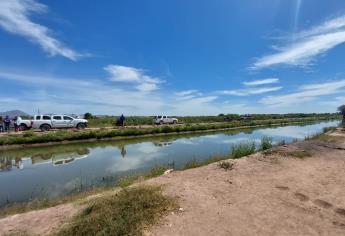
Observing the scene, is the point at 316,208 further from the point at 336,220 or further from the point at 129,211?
the point at 129,211

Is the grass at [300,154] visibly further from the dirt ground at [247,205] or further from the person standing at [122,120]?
the person standing at [122,120]

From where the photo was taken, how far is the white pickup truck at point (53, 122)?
30406 millimetres

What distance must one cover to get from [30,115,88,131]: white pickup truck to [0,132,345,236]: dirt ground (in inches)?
1000

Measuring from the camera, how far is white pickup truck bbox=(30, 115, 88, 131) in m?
30.4

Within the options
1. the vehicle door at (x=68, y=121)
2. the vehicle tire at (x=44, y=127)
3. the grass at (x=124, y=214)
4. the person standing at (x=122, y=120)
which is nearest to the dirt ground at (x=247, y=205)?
the grass at (x=124, y=214)

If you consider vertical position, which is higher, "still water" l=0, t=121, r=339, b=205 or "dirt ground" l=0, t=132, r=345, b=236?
"dirt ground" l=0, t=132, r=345, b=236

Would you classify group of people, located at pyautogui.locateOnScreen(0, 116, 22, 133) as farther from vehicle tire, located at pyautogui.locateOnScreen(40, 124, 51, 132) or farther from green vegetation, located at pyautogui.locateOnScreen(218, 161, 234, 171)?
green vegetation, located at pyautogui.locateOnScreen(218, 161, 234, 171)

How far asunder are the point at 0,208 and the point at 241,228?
7959 millimetres

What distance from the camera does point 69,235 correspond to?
5191 millimetres

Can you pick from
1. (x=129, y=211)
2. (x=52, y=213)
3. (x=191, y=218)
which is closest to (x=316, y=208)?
(x=191, y=218)

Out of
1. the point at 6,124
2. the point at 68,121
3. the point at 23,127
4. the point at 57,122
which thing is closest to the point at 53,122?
the point at 57,122

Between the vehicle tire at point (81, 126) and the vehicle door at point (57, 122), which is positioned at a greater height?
the vehicle door at point (57, 122)

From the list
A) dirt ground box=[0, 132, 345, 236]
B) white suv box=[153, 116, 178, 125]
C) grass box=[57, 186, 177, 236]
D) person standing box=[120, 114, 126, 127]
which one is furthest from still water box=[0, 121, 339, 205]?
white suv box=[153, 116, 178, 125]

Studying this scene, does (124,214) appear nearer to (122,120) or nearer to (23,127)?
(23,127)
